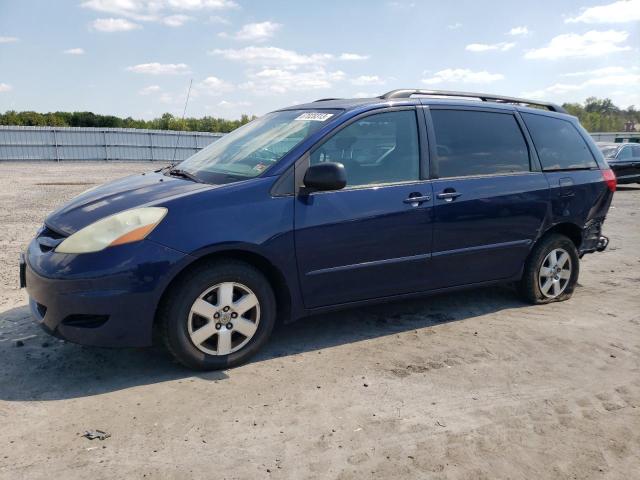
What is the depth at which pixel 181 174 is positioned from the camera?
164 inches

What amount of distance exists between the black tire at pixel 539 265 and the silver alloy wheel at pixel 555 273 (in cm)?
3

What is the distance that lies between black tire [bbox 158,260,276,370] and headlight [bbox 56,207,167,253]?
38 centimetres

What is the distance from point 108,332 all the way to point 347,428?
1.52 metres

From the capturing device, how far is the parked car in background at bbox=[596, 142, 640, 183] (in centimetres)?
1564

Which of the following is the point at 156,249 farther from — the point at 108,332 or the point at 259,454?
the point at 259,454

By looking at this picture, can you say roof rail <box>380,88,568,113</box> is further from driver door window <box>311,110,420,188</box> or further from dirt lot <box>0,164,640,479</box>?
dirt lot <box>0,164,640,479</box>

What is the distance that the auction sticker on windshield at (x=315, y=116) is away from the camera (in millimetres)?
4065

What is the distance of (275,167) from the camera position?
146 inches

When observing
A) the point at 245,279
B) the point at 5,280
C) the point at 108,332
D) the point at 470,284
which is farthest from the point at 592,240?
the point at 5,280

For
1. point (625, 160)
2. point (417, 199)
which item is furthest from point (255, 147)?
point (625, 160)

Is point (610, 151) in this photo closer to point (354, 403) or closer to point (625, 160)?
point (625, 160)

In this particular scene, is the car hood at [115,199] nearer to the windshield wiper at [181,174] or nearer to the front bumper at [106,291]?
the windshield wiper at [181,174]

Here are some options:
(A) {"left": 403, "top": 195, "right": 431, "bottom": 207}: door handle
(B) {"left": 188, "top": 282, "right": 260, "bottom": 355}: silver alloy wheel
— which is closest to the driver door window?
(A) {"left": 403, "top": 195, "right": 431, "bottom": 207}: door handle

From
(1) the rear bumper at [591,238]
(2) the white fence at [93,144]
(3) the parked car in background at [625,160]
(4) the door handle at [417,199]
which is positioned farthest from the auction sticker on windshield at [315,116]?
(2) the white fence at [93,144]
